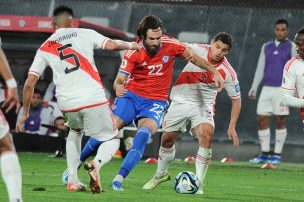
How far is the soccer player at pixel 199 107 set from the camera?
43.0ft

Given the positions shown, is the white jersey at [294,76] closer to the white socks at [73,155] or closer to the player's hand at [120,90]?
the player's hand at [120,90]

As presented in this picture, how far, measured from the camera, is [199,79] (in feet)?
44.3

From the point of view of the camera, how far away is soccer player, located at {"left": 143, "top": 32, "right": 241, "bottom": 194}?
1309 cm

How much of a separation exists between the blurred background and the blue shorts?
799cm

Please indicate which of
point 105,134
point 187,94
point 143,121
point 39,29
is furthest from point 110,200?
point 39,29

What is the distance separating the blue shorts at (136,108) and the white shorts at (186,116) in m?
0.52

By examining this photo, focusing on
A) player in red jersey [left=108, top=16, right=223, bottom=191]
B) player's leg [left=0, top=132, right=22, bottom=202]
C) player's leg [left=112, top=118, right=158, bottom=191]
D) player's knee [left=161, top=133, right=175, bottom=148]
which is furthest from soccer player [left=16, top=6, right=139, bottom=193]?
player's leg [left=0, top=132, right=22, bottom=202]

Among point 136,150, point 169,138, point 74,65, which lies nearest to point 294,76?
point 169,138

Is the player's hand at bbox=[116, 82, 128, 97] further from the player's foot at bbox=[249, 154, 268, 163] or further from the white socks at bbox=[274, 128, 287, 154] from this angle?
the player's foot at bbox=[249, 154, 268, 163]

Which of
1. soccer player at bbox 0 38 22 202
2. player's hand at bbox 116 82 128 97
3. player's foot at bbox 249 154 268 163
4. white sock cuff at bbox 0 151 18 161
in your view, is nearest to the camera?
soccer player at bbox 0 38 22 202

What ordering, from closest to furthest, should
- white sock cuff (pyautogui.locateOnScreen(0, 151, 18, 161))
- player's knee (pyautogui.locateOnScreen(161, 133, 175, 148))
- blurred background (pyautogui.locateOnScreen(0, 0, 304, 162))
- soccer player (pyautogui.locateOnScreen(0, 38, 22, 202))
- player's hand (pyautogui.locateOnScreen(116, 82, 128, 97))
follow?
soccer player (pyautogui.locateOnScreen(0, 38, 22, 202)) → white sock cuff (pyautogui.locateOnScreen(0, 151, 18, 161)) → player's hand (pyautogui.locateOnScreen(116, 82, 128, 97)) → player's knee (pyautogui.locateOnScreen(161, 133, 175, 148)) → blurred background (pyautogui.locateOnScreen(0, 0, 304, 162))

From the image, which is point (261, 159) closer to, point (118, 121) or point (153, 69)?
point (153, 69)

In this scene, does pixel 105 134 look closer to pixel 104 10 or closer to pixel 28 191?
pixel 28 191

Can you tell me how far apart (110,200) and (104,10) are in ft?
41.7
